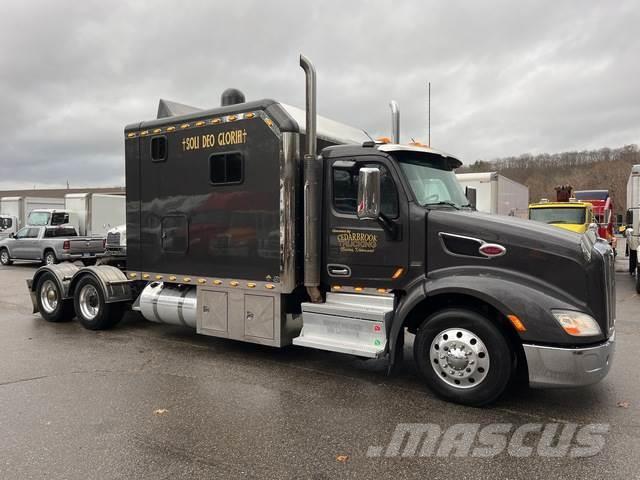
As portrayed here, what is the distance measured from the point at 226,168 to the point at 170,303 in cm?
207

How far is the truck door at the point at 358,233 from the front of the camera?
515cm

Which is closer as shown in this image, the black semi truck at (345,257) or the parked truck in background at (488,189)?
the black semi truck at (345,257)

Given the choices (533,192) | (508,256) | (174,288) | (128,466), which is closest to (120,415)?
(128,466)

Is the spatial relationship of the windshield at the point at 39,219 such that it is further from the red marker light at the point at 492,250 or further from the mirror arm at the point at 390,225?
the red marker light at the point at 492,250

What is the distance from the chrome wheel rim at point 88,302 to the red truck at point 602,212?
64.9 feet

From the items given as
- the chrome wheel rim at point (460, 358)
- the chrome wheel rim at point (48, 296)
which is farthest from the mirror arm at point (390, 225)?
the chrome wheel rim at point (48, 296)

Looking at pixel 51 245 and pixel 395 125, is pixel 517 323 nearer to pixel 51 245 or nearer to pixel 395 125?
pixel 395 125

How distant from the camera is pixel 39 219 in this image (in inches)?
817

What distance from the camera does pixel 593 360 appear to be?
423 centimetres

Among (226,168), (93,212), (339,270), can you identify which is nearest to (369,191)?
(339,270)

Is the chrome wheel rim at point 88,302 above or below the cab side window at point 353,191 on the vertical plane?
below

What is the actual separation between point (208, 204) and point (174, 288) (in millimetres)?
1430

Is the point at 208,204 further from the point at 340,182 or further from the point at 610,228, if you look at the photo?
the point at 610,228

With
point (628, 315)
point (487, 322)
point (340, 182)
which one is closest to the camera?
point (487, 322)
